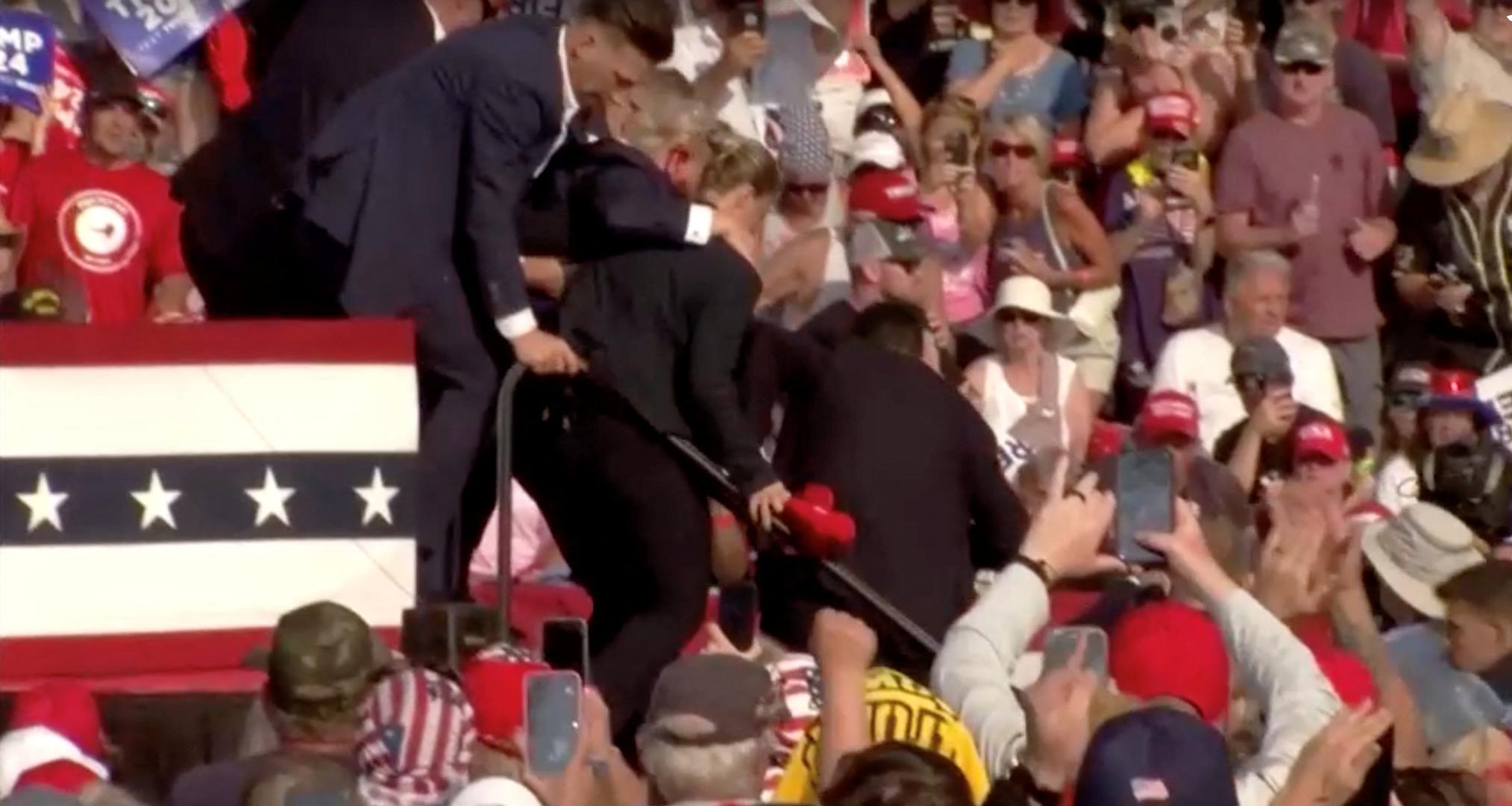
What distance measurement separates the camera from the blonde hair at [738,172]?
910 cm

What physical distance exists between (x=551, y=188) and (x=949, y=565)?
1306 mm

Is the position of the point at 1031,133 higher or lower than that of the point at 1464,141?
higher

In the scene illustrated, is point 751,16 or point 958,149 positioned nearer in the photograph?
point 958,149

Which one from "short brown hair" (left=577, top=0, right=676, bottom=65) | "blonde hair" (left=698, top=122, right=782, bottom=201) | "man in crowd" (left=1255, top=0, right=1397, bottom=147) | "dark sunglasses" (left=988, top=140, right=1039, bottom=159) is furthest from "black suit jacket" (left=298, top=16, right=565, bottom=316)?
"man in crowd" (left=1255, top=0, right=1397, bottom=147)

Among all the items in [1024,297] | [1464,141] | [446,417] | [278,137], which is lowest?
[1464,141]

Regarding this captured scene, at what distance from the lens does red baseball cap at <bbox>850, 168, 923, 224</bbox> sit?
11867 mm

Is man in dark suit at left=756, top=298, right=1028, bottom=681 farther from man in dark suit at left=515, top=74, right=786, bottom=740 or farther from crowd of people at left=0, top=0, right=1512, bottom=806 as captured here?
man in dark suit at left=515, top=74, right=786, bottom=740

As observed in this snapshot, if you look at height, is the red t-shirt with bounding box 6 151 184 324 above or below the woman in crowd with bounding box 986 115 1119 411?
above

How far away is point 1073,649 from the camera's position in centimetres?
610

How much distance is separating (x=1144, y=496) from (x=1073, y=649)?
76cm

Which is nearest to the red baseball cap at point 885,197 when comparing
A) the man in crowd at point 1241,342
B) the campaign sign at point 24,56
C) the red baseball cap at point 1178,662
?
the man in crowd at point 1241,342

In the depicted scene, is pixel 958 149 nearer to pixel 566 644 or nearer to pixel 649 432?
pixel 649 432

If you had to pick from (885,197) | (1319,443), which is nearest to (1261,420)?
(1319,443)

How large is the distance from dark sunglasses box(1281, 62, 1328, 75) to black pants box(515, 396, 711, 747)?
483 centimetres
